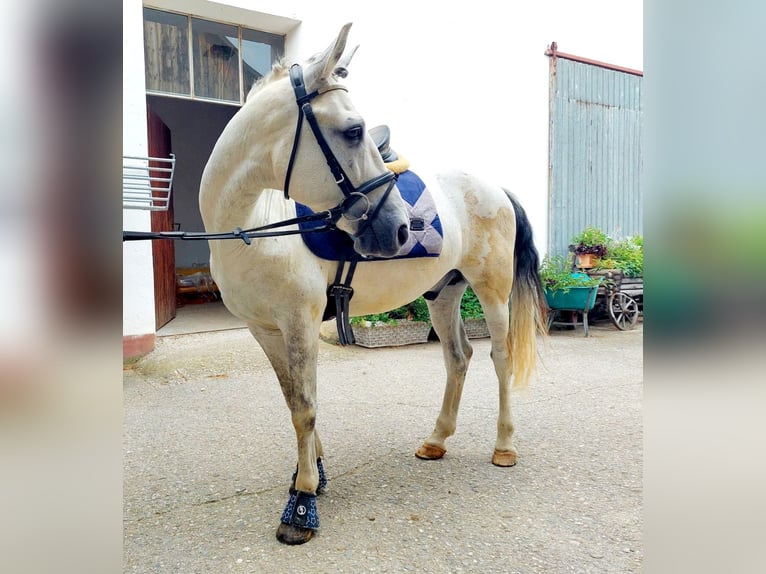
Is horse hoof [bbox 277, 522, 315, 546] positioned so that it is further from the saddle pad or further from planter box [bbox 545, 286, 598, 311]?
planter box [bbox 545, 286, 598, 311]

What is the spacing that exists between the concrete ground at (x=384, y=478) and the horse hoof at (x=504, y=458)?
40 millimetres

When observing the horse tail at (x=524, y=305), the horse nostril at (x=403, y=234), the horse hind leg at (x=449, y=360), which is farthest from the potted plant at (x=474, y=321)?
the horse nostril at (x=403, y=234)

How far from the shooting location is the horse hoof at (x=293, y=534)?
6.39 ft

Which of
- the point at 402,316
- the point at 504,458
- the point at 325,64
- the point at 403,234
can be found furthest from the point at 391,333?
the point at 325,64

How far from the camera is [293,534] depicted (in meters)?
1.96

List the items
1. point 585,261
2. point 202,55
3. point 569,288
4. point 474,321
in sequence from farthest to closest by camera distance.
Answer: point 585,261 < point 569,288 < point 474,321 < point 202,55

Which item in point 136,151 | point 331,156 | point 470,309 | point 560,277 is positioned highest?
point 136,151

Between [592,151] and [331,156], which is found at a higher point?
[592,151]

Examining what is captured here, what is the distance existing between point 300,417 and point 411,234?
3.26 feet

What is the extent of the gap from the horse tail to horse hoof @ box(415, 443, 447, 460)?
0.66 m

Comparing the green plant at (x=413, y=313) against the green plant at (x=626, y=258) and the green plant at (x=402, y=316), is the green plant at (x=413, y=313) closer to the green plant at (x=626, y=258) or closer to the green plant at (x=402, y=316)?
the green plant at (x=402, y=316)

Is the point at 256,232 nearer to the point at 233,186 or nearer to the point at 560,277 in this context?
the point at 233,186
